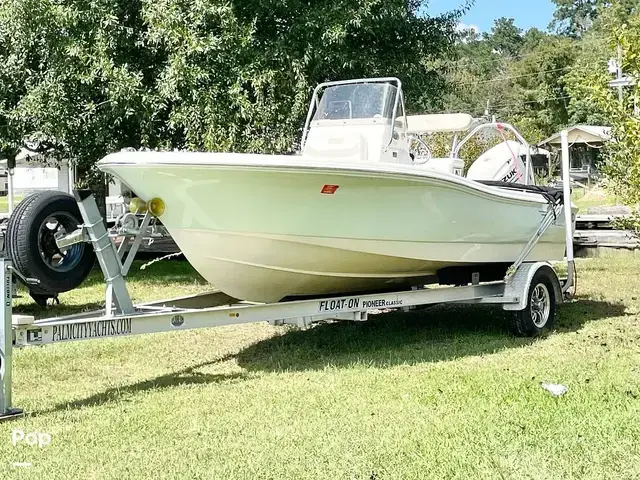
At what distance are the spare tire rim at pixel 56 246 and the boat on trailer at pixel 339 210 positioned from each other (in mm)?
527

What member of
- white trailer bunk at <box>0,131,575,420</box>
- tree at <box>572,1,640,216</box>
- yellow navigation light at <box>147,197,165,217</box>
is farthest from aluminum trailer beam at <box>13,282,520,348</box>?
tree at <box>572,1,640,216</box>

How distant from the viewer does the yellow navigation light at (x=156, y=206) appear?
19.4 feet

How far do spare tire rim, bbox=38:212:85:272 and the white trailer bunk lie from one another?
0.28 metres

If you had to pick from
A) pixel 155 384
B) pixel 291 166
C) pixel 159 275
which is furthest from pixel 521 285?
pixel 159 275

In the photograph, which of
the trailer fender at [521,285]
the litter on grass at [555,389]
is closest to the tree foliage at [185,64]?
the trailer fender at [521,285]

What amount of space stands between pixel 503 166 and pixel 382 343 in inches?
117

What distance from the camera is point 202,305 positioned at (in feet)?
23.1

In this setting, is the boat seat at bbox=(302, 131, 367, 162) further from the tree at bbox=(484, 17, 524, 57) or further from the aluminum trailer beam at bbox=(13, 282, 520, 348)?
the tree at bbox=(484, 17, 524, 57)

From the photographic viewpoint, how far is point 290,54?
10.6 metres

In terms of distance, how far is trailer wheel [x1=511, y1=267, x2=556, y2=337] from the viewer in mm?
7547

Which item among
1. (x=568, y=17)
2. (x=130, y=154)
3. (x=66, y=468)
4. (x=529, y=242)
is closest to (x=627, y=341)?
(x=529, y=242)

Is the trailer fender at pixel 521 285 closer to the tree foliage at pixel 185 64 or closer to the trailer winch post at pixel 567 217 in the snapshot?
the trailer winch post at pixel 567 217

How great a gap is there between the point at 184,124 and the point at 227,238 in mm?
4995

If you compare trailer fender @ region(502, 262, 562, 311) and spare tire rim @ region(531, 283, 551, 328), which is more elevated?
trailer fender @ region(502, 262, 562, 311)
